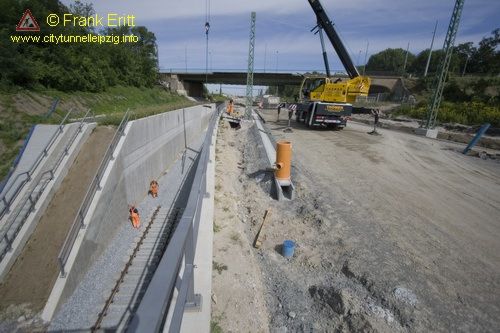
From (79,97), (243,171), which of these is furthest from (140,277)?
(79,97)

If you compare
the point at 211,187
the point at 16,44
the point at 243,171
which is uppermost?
the point at 16,44

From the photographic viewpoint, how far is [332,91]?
19406mm

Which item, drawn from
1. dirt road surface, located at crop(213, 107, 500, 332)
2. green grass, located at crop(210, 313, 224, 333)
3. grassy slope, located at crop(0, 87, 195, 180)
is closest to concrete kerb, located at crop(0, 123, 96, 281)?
grassy slope, located at crop(0, 87, 195, 180)

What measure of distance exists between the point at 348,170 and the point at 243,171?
4341 mm

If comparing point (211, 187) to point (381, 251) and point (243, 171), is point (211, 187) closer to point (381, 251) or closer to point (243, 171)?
point (243, 171)

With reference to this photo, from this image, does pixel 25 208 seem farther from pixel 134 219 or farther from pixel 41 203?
pixel 134 219

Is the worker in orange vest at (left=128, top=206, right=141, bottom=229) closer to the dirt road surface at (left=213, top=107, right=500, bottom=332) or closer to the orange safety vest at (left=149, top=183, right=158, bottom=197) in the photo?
the orange safety vest at (left=149, top=183, right=158, bottom=197)

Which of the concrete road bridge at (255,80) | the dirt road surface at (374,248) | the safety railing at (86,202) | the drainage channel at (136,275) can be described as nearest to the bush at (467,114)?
the concrete road bridge at (255,80)

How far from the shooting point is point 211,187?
848 centimetres

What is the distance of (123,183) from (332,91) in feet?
48.7

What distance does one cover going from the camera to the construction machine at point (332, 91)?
19.0 meters

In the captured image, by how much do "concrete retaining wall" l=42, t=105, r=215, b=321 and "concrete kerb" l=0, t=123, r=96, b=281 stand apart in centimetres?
125

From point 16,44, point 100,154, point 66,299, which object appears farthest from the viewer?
point 16,44

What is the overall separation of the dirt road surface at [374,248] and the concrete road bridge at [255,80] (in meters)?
46.4
